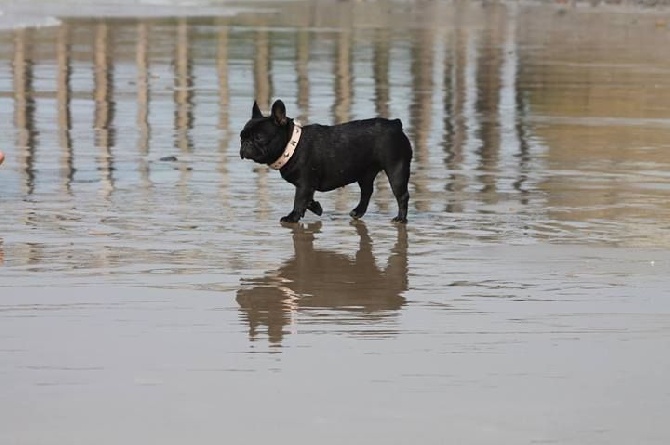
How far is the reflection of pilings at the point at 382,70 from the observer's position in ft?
66.0

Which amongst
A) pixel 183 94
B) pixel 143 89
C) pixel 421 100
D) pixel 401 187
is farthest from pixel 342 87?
pixel 401 187

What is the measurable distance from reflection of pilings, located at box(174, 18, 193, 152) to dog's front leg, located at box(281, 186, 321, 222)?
4.21 metres

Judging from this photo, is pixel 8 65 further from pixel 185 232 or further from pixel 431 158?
pixel 185 232

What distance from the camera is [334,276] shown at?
30.6ft

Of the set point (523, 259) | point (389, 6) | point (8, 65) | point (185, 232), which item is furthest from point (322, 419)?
point (389, 6)

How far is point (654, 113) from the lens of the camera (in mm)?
19141

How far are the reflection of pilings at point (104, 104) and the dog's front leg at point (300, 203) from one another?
186cm

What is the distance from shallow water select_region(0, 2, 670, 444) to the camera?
631 cm

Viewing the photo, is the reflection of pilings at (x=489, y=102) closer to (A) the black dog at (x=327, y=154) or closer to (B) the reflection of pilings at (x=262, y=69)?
(A) the black dog at (x=327, y=154)

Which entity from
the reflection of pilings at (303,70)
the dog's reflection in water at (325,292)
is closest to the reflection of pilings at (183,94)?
the reflection of pilings at (303,70)

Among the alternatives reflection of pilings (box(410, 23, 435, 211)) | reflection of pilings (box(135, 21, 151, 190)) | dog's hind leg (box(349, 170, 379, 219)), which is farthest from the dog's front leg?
reflection of pilings (box(135, 21, 151, 190))

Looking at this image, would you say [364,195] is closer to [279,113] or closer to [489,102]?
[279,113]

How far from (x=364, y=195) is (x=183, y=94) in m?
10.1

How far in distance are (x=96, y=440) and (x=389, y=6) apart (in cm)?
4638
